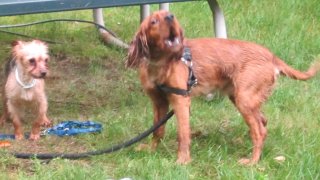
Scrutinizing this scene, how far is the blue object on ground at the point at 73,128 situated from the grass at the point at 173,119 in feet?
0.18

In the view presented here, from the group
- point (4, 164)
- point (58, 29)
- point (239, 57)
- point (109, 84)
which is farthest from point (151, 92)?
point (58, 29)

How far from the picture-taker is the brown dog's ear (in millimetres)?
4234

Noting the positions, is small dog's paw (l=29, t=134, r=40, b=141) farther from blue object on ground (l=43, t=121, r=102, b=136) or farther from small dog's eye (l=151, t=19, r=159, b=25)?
small dog's eye (l=151, t=19, r=159, b=25)

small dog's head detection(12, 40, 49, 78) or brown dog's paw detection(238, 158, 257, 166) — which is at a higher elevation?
small dog's head detection(12, 40, 49, 78)

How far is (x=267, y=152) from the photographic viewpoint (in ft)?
15.4

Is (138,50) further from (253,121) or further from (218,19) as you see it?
(218,19)

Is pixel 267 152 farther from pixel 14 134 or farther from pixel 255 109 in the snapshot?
pixel 14 134

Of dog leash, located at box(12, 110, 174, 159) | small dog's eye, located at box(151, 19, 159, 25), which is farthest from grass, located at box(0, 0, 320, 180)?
small dog's eye, located at box(151, 19, 159, 25)

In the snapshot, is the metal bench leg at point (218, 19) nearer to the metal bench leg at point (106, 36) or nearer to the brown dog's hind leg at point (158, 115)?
the brown dog's hind leg at point (158, 115)

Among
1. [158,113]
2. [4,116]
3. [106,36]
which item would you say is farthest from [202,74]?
[106,36]

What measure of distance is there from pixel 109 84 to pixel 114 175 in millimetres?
2230

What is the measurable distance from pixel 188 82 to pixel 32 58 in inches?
44.1

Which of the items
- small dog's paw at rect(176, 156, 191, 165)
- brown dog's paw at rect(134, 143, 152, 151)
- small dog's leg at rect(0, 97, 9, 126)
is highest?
small dog's leg at rect(0, 97, 9, 126)

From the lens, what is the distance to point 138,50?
4.28 meters
